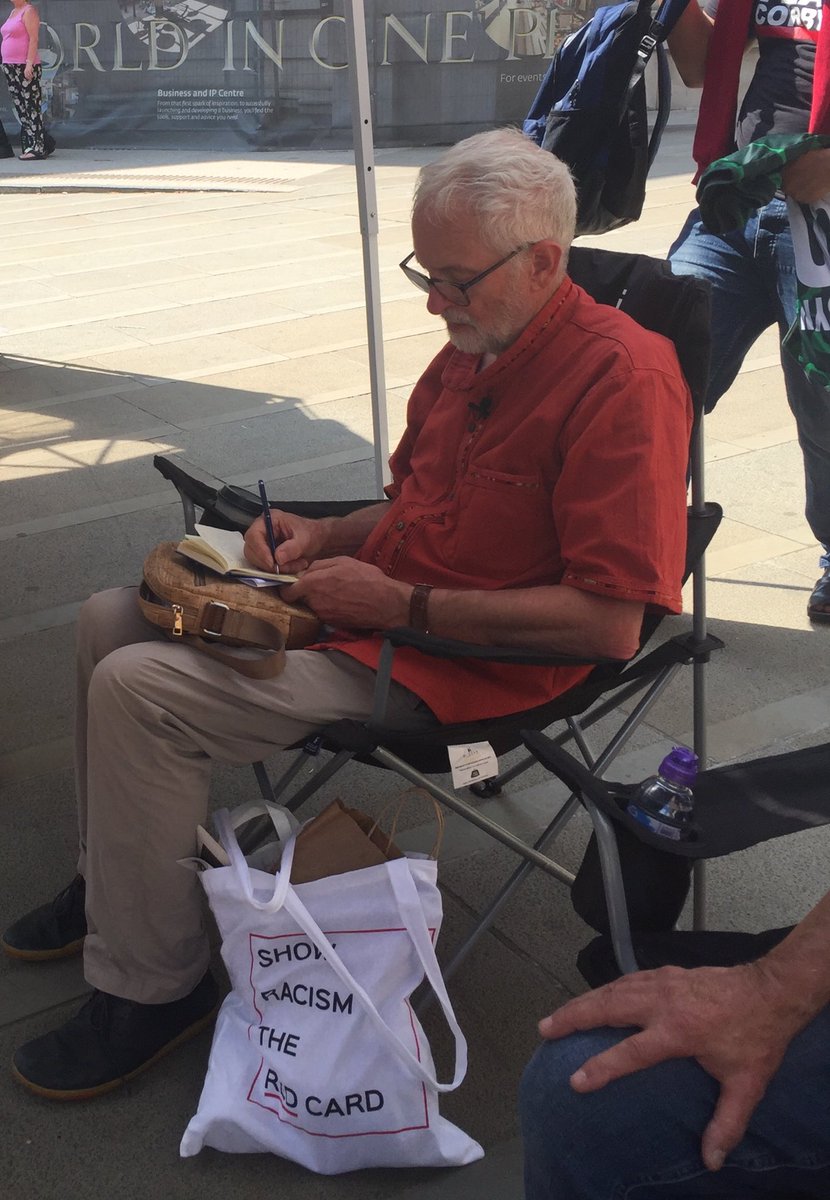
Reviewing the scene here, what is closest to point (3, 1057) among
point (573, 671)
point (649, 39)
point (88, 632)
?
point (88, 632)

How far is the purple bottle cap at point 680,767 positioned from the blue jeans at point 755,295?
1.72 m

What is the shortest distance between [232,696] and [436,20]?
1599cm

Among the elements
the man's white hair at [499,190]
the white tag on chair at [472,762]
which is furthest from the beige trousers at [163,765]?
the man's white hair at [499,190]

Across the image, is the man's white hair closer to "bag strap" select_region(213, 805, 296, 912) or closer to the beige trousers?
the beige trousers

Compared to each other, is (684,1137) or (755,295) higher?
(755,295)

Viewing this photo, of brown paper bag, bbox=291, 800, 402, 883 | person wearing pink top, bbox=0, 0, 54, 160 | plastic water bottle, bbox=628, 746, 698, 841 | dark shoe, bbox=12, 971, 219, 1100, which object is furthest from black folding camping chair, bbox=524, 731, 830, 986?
person wearing pink top, bbox=0, 0, 54, 160

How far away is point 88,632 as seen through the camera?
2.35 m

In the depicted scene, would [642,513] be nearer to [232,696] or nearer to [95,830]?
[232,696]

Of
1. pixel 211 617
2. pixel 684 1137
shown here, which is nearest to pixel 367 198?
pixel 211 617

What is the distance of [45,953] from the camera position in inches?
94.4

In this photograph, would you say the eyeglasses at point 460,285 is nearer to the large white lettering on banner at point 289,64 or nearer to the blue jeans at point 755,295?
the blue jeans at point 755,295

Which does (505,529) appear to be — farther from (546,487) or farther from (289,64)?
(289,64)

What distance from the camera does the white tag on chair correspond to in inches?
82.0

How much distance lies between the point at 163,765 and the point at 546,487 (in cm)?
82
